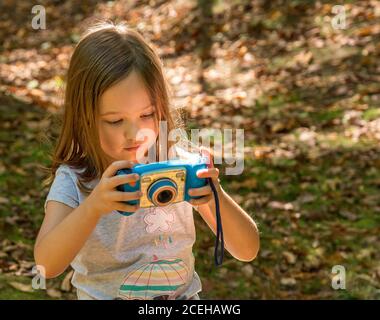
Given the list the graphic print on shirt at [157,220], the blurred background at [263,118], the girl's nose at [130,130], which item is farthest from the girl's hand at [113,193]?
the blurred background at [263,118]

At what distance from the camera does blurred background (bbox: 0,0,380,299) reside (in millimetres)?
4711

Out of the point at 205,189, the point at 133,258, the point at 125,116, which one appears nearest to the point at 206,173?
the point at 205,189

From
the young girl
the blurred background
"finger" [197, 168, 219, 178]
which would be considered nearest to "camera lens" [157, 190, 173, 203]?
"finger" [197, 168, 219, 178]

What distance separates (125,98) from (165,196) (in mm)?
414

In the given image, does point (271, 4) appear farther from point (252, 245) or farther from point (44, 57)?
point (252, 245)

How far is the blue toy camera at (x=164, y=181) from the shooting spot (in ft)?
7.07

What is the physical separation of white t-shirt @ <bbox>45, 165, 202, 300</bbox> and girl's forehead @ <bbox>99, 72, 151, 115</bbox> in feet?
0.90

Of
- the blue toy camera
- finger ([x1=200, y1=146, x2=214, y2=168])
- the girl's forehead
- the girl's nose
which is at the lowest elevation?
the blue toy camera

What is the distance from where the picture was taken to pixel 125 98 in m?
2.44

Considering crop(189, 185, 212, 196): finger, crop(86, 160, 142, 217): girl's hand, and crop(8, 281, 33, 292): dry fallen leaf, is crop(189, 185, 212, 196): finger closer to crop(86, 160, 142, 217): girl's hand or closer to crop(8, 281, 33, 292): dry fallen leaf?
crop(86, 160, 142, 217): girl's hand

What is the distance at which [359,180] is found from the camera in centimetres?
577

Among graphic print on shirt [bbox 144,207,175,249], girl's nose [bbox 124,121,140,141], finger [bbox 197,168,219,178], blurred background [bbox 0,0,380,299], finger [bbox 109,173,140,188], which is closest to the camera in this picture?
finger [bbox 109,173,140,188]

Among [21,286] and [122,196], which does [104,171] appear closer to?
[122,196]

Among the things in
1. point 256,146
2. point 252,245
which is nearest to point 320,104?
point 256,146
